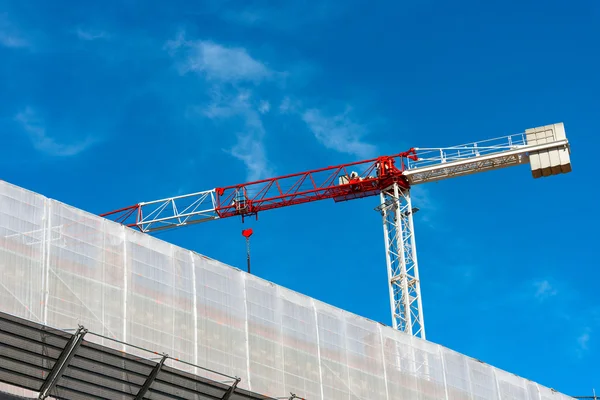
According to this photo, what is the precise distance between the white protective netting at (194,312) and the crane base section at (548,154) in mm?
41849

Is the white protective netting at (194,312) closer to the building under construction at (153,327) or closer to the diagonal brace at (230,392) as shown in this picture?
the building under construction at (153,327)

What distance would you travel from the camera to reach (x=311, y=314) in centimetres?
4516

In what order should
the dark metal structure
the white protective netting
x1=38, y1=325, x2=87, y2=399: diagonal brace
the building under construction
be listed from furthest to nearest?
the white protective netting
the building under construction
x1=38, y1=325, x2=87, y2=399: diagonal brace
the dark metal structure

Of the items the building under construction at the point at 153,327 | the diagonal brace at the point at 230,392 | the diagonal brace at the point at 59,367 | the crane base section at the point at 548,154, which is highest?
the crane base section at the point at 548,154

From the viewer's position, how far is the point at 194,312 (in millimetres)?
41094

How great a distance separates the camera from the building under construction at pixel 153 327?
3634cm

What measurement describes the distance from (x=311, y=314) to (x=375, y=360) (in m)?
3.51

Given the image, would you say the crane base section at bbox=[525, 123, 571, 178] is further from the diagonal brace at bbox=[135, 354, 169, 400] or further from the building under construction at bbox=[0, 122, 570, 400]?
the diagonal brace at bbox=[135, 354, 169, 400]

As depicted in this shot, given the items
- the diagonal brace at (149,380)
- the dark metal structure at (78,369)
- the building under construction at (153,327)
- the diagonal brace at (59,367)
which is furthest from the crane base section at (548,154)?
the diagonal brace at (59,367)

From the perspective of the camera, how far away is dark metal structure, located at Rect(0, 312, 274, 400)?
116ft

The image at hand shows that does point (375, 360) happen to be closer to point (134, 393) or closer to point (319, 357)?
point (319, 357)

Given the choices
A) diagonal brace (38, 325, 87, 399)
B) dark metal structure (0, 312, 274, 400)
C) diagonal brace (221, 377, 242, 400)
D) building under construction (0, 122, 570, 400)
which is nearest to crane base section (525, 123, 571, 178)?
building under construction (0, 122, 570, 400)

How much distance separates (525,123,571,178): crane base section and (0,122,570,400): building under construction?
43950mm

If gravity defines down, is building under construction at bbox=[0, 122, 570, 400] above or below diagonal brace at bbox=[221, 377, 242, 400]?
above
